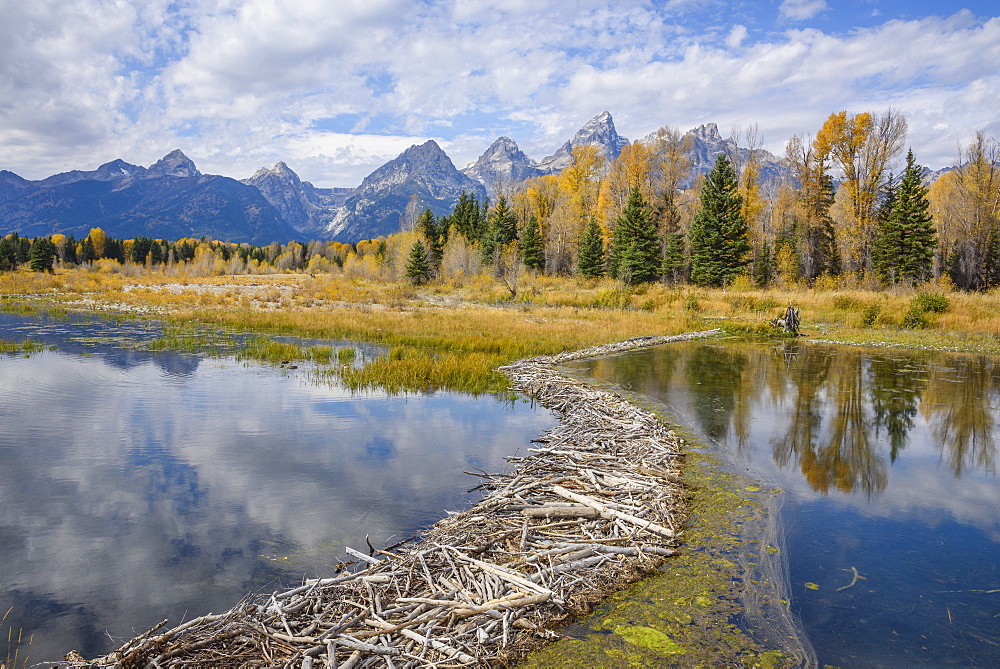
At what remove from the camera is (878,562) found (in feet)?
17.2

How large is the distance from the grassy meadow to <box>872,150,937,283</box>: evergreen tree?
1067cm

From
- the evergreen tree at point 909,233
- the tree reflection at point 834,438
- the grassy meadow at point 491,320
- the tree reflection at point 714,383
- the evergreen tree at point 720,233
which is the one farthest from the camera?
the evergreen tree at point 720,233

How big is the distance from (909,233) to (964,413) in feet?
135

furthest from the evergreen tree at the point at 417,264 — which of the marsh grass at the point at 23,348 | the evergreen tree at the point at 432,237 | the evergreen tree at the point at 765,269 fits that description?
the marsh grass at the point at 23,348

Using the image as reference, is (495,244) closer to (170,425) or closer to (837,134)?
(837,134)

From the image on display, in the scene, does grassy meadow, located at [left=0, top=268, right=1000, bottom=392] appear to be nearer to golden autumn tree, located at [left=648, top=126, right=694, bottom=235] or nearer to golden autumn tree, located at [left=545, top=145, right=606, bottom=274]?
golden autumn tree, located at [left=648, top=126, right=694, bottom=235]

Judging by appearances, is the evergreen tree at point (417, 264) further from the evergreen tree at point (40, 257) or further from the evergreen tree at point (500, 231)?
the evergreen tree at point (40, 257)

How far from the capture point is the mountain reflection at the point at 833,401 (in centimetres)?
857

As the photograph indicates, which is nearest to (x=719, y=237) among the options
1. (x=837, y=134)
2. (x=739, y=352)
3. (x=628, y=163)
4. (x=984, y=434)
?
(x=837, y=134)

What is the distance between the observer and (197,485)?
777cm

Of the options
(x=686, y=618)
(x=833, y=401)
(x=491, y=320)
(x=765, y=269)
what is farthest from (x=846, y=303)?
(x=686, y=618)

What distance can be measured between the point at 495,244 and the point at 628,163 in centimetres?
1785

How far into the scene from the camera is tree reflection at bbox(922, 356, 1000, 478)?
8.71 m

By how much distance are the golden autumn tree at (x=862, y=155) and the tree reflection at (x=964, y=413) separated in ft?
110
